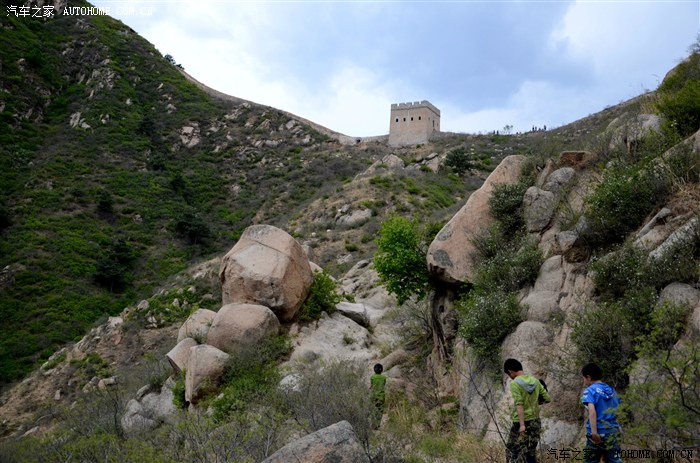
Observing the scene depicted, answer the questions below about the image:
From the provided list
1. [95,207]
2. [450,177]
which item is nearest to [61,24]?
[95,207]

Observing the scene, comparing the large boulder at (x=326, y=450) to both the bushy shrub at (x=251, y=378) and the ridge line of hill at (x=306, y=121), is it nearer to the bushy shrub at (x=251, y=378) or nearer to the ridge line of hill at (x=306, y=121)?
the bushy shrub at (x=251, y=378)

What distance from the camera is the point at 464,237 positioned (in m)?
10.3

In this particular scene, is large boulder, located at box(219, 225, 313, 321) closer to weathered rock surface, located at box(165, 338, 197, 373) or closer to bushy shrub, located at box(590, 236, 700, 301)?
weathered rock surface, located at box(165, 338, 197, 373)

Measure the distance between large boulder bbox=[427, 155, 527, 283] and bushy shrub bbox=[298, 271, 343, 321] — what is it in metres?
4.43

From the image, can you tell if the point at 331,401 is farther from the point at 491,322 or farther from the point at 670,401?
the point at 670,401

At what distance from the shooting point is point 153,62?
52.6 metres

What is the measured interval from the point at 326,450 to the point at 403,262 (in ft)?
22.0

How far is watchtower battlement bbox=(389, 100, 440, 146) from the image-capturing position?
52312 millimetres

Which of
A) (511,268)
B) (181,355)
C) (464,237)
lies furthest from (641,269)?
(181,355)

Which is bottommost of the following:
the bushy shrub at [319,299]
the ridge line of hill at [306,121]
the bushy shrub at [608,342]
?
the bushy shrub at [319,299]

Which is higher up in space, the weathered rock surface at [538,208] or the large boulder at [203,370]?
the weathered rock surface at [538,208]

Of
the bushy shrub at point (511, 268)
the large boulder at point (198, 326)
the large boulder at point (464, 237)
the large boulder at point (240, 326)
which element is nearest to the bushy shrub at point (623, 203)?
the bushy shrub at point (511, 268)

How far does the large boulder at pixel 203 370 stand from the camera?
1130cm

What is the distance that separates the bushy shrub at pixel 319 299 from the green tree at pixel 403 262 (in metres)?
2.77
